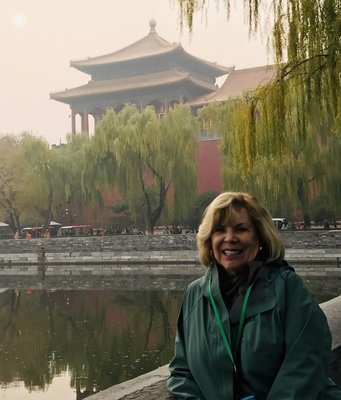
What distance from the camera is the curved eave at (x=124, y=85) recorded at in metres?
25.1

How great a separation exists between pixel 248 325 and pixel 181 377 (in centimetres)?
23

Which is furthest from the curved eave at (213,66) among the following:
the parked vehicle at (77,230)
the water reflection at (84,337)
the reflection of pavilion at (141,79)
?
the water reflection at (84,337)

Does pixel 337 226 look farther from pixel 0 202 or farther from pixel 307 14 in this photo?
pixel 307 14

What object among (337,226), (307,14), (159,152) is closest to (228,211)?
(307,14)

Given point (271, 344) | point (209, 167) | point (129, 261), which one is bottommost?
point (129, 261)

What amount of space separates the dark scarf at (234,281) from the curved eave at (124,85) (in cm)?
2409

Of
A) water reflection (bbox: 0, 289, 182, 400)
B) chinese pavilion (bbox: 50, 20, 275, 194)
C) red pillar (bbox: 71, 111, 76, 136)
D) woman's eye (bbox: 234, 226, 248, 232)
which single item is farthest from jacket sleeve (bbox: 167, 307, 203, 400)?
red pillar (bbox: 71, 111, 76, 136)

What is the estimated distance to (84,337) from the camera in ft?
23.3

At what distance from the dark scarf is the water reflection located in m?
4.10

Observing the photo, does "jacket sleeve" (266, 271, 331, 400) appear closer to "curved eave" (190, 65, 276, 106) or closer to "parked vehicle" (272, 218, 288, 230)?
"parked vehicle" (272, 218, 288, 230)

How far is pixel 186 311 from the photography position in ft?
4.02

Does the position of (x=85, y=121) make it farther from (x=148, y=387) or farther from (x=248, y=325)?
(x=248, y=325)

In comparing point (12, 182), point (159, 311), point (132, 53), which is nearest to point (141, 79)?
point (132, 53)

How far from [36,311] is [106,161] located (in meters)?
8.03
